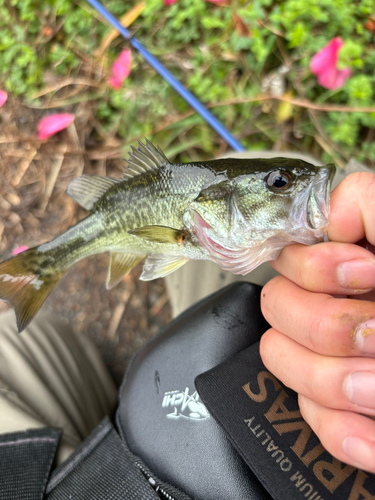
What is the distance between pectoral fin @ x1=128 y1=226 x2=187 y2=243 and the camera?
1281mm

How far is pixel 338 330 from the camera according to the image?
0.91 metres

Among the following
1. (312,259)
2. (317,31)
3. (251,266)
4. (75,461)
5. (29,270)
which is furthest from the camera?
(317,31)

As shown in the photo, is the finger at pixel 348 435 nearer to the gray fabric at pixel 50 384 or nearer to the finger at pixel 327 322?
the finger at pixel 327 322

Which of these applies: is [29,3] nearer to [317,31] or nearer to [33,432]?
[317,31]

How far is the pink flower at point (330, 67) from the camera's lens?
2187mm

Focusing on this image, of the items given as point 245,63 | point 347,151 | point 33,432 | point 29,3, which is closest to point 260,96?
point 245,63

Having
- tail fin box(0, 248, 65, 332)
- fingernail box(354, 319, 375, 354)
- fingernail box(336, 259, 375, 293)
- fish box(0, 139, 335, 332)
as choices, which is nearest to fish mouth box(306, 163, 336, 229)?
fish box(0, 139, 335, 332)

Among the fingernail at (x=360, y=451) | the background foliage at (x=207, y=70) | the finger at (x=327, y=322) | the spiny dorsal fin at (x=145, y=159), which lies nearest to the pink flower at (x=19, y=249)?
the background foliage at (x=207, y=70)

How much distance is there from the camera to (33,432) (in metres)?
1.38

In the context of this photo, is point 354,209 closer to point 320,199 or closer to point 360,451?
point 320,199

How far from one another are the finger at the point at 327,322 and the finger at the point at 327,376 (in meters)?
0.02

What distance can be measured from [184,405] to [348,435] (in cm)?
58

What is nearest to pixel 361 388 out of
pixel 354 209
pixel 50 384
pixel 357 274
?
pixel 357 274

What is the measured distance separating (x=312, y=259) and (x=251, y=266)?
10.8 inches
